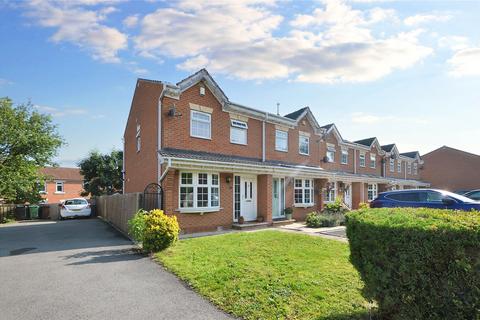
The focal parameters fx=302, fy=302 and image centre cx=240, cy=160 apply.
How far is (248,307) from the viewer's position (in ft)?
16.0

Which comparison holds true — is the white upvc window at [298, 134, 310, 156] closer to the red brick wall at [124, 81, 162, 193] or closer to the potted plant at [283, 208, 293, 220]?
the potted plant at [283, 208, 293, 220]

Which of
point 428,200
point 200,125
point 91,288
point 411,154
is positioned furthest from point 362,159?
point 91,288

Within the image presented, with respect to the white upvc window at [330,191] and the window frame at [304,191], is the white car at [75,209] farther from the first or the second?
the white upvc window at [330,191]

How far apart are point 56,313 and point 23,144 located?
78.5 feet

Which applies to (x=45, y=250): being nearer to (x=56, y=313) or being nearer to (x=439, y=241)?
(x=56, y=313)

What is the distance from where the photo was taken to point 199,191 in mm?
13250

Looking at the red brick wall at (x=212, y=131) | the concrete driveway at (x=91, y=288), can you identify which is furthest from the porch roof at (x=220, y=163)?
the concrete driveway at (x=91, y=288)

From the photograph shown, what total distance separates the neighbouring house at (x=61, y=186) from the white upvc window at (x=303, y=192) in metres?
31.7

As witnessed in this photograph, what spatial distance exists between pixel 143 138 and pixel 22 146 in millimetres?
14653

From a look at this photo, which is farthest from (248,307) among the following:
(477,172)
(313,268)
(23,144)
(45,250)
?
(477,172)

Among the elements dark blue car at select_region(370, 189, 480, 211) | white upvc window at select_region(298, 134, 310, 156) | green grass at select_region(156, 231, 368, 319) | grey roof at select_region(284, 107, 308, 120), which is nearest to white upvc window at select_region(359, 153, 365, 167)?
white upvc window at select_region(298, 134, 310, 156)

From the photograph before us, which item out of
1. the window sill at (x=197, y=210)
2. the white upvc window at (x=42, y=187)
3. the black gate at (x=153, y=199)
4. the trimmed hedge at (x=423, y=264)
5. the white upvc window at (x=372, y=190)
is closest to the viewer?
the trimmed hedge at (x=423, y=264)

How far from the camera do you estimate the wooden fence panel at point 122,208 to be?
1219 cm

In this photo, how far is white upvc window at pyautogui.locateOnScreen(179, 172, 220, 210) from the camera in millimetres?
12742
